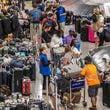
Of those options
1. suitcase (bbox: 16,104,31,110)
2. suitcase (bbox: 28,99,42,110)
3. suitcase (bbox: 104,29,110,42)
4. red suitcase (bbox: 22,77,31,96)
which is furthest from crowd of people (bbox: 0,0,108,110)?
suitcase (bbox: 16,104,31,110)

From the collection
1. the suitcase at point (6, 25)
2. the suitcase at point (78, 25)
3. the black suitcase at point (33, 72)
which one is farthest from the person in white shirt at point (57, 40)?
the suitcase at point (78, 25)

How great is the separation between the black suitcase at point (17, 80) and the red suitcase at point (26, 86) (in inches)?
5.8

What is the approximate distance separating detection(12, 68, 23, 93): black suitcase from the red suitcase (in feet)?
0.49

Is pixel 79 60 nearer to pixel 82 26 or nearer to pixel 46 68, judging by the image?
pixel 46 68

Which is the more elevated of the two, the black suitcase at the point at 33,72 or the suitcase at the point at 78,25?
the suitcase at the point at 78,25

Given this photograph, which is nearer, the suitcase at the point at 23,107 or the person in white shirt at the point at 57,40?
the suitcase at the point at 23,107

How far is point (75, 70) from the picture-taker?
52.7ft

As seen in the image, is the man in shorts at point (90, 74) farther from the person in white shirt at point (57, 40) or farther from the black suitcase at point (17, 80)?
the person in white shirt at point (57, 40)

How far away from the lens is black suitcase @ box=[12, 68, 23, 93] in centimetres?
1775

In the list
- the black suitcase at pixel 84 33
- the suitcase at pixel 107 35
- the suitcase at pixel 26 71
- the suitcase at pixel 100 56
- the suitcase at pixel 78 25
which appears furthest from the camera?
the suitcase at pixel 78 25

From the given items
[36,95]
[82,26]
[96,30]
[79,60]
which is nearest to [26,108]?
[36,95]

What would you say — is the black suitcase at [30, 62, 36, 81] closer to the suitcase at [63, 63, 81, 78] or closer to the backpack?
the suitcase at [63, 63, 81, 78]

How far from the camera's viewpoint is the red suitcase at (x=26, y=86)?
58.0ft

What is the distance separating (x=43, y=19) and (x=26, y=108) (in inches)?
344
